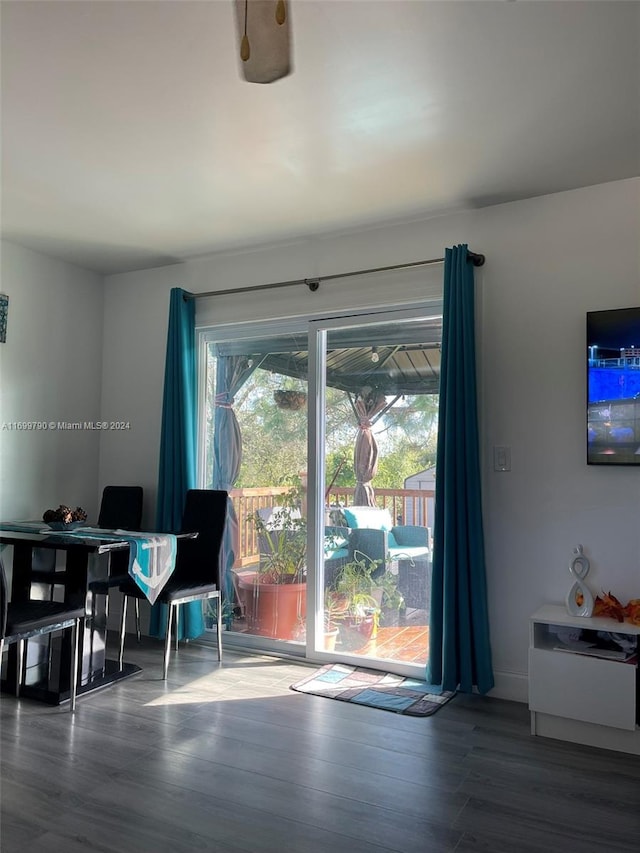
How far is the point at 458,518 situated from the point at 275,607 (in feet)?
4.87

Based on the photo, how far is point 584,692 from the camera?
9.09 feet

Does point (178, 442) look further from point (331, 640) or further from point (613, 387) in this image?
point (613, 387)

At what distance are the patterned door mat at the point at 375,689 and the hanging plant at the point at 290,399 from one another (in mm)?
1633

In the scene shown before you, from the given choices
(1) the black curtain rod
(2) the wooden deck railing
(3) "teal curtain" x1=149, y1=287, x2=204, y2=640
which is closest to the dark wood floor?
(3) "teal curtain" x1=149, y1=287, x2=204, y2=640

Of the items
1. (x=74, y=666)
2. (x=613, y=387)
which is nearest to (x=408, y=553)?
(x=613, y=387)

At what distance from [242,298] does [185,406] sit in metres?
0.84

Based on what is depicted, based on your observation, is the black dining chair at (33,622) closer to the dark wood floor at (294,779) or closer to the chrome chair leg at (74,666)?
the chrome chair leg at (74,666)

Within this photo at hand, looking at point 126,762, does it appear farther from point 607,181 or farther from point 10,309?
point 607,181

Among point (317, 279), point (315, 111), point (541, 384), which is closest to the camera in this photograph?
point (315, 111)

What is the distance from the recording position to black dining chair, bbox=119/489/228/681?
12.2 feet

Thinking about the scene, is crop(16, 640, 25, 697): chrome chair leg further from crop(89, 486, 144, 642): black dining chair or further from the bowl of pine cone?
crop(89, 486, 144, 642): black dining chair

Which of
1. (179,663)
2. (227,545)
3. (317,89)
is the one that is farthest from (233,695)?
(317,89)

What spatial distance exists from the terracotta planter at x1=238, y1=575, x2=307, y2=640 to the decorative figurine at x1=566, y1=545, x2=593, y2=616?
166cm

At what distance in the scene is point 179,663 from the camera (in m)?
3.82
